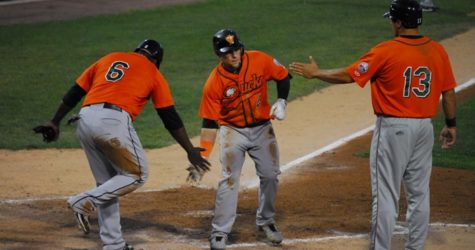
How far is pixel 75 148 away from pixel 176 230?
14.9 feet

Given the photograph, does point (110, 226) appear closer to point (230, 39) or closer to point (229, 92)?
point (229, 92)

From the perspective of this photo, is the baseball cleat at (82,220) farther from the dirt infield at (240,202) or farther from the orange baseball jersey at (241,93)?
the orange baseball jersey at (241,93)

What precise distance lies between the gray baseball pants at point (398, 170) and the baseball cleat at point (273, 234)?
4.20 ft

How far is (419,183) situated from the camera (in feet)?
28.6

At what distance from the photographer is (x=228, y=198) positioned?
9609 millimetres

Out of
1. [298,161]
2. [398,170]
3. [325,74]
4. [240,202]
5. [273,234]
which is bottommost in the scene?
[298,161]


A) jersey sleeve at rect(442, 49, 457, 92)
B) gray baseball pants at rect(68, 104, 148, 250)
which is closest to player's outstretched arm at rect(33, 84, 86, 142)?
gray baseball pants at rect(68, 104, 148, 250)

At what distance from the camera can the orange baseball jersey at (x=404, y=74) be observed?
28.1 ft

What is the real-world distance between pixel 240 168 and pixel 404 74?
6.52ft

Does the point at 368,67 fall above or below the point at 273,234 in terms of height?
above

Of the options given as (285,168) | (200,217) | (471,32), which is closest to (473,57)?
(471,32)

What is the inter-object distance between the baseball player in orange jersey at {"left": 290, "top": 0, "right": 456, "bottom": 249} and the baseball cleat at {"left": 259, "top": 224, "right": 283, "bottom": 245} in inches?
50.4

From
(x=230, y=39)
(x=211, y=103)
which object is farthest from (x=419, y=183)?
(x=230, y=39)

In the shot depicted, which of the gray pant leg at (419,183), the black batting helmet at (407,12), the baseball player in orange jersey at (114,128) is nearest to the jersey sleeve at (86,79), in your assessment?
the baseball player in orange jersey at (114,128)
